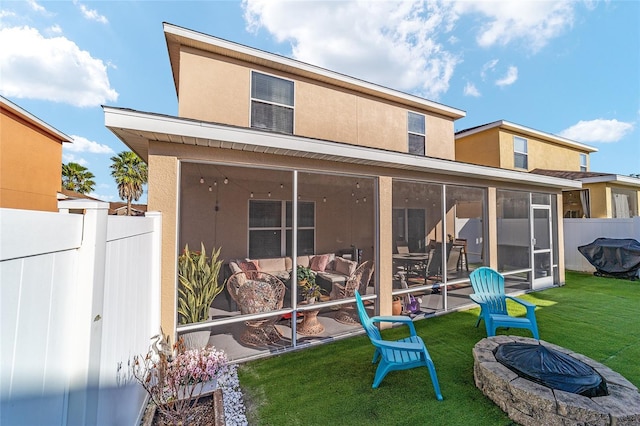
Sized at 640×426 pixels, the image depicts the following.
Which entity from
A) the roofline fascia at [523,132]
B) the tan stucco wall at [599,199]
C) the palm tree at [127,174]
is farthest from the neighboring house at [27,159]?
the tan stucco wall at [599,199]

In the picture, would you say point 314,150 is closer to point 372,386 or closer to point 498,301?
point 372,386

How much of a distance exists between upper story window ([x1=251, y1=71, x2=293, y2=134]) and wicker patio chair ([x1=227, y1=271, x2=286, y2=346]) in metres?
3.95

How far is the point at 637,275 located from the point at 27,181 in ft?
71.6

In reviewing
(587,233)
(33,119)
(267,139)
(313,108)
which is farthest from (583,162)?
(33,119)

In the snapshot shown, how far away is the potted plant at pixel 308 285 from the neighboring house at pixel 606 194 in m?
13.1

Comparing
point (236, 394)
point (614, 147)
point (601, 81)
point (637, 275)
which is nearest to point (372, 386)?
point (236, 394)

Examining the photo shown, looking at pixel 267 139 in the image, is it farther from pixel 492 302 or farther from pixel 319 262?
pixel 492 302

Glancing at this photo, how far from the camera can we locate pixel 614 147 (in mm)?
17250

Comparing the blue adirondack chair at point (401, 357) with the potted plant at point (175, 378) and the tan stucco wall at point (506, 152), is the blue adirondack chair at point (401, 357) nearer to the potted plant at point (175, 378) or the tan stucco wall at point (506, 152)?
the potted plant at point (175, 378)

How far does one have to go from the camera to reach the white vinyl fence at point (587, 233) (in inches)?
391

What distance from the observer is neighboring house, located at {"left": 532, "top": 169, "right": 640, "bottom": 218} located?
40.2ft

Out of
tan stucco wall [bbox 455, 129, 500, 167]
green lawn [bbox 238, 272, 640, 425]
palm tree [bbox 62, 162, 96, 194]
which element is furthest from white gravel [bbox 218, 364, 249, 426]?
palm tree [bbox 62, 162, 96, 194]

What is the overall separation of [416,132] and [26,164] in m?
13.9

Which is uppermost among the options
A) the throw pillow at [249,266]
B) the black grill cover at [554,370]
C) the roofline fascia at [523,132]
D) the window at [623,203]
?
the roofline fascia at [523,132]
